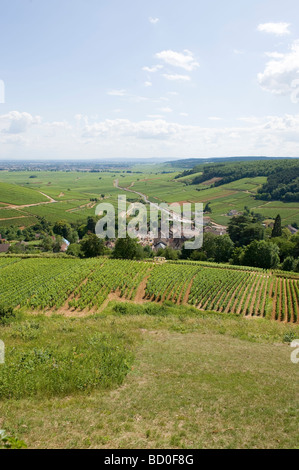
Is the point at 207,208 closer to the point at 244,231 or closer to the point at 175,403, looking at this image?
the point at 244,231

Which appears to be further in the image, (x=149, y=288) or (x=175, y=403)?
(x=149, y=288)

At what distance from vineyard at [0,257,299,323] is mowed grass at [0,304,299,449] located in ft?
41.0

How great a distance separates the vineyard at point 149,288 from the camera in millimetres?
30578

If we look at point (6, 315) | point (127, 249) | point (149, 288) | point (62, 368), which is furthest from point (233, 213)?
point (62, 368)

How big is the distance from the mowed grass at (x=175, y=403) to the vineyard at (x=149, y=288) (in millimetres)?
12485

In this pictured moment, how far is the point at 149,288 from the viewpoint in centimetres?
3488

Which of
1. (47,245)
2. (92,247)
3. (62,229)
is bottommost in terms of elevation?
(47,245)

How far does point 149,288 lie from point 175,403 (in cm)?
2501


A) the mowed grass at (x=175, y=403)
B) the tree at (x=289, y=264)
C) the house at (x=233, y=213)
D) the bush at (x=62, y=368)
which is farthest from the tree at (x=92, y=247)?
the house at (x=233, y=213)

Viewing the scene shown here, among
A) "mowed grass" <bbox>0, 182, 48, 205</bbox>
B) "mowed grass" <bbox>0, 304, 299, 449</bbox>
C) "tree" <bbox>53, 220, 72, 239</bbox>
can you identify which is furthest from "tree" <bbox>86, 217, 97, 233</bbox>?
"mowed grass" <bbox>0, 304, 299, 449</bbox>

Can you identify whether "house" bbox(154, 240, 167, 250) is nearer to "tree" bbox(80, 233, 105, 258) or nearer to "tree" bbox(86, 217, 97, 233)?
"tree" bbox(86, 217, 97, 233)

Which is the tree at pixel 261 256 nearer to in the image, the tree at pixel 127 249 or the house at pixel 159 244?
the tree at pixel 127 249

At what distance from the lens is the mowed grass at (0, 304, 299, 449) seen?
7.70 metres

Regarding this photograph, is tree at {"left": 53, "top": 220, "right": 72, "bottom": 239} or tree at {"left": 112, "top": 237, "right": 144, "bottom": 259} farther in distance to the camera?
tree at {"left": 53, "top": 220, "right": 72, "bottom": 239}
